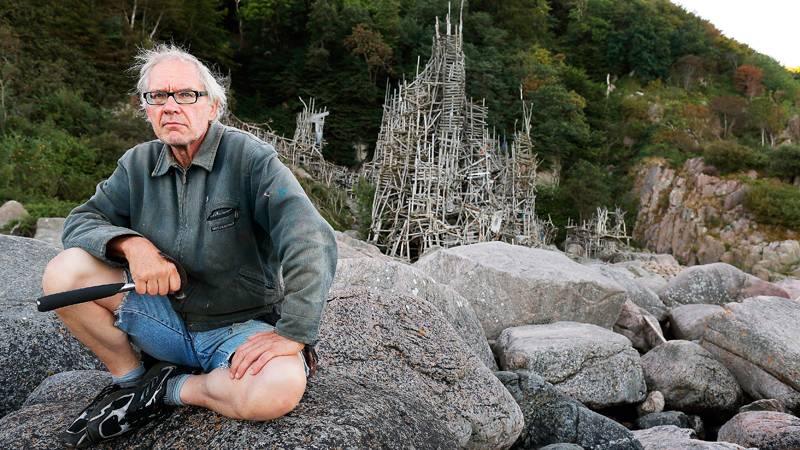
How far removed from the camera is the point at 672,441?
17.7ft

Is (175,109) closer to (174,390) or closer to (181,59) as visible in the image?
(181,59)

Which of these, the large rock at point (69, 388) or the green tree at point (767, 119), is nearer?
the large rock at point (69, 388)

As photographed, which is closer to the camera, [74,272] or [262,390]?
[262,390]

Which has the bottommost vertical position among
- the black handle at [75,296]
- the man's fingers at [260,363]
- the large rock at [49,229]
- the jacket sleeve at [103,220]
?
the large rock at [49,229]

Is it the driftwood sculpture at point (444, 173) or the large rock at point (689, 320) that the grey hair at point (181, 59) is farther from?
the driftwood sculpture at point (444, 173)

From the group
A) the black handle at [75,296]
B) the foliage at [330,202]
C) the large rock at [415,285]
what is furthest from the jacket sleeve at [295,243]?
the foliage at [330,202]

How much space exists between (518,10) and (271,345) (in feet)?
137

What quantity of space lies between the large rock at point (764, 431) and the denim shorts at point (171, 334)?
16.3 feet

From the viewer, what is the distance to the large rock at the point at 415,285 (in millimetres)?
6367

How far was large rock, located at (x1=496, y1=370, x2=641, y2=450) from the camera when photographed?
210 inches

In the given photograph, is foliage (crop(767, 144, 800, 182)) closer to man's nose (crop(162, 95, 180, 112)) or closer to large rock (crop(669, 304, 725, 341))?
large rock (crop(669, 304, 725, 341))

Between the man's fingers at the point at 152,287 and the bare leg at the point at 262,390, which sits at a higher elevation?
the man's fingers at the point at 152,287

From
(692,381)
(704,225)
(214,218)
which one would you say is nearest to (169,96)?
(214,218)

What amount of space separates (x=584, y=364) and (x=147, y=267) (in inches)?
213
